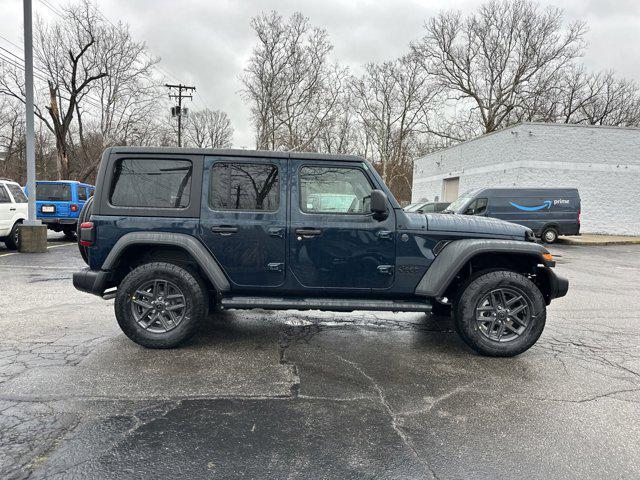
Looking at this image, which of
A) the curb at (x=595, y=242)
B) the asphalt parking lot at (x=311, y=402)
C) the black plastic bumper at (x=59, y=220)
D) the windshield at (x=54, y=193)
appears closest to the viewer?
the asphalt parking lot at (x=311, y=402)

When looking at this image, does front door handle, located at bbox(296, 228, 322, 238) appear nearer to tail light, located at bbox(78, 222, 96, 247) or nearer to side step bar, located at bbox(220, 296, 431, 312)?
side step bar, located at bbox(220, 296, 431, 312)

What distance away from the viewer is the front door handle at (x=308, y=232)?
12.8 ft

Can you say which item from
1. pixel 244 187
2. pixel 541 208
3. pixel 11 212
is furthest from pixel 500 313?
pixel 541 208

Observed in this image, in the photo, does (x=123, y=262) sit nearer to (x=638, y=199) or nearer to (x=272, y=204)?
Result: (x=272, y=204)

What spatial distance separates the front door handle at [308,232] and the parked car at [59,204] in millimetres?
12111

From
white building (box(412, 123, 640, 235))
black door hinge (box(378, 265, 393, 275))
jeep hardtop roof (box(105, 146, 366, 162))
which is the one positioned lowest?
black door hinge (box(378, 265, 393, 275))

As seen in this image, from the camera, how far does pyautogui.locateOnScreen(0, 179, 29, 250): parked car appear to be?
10.2 m

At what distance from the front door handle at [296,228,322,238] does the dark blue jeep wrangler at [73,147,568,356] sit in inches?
0.4

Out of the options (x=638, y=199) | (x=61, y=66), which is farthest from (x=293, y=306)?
(x=61, y=66)

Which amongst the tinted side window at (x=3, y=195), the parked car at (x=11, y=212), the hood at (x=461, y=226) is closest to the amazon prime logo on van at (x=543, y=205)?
the hood at (x=461, y=226)

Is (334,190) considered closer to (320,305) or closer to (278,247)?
(278,247)

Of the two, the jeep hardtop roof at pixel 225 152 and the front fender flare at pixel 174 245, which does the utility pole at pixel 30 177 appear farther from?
the front fender flare at pixel 174 245

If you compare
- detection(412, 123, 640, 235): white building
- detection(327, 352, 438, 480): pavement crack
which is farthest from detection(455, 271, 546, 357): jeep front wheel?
detection(412, 123, 640, 235): white building

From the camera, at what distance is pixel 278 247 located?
3936mm
